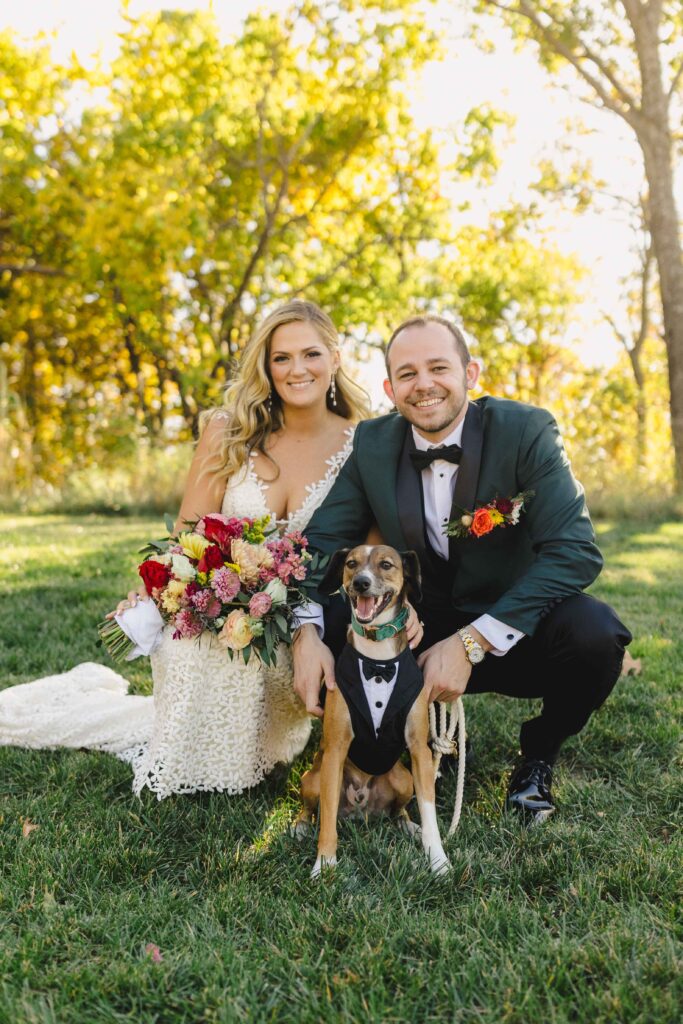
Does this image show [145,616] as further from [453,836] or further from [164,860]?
[453,836]

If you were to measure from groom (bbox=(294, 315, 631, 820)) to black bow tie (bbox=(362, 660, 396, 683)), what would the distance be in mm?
155

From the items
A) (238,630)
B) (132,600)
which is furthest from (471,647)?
(132,600)

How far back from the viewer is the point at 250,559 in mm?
2875

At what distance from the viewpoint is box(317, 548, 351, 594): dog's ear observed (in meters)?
2.80

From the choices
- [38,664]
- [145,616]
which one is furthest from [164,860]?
[38,664]

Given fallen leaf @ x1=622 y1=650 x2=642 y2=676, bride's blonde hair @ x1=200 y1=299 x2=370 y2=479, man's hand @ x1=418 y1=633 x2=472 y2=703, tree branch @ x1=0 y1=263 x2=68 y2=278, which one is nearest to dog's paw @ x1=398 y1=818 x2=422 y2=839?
man's hand @ x1=418 y1=633 x2=472 y2=703

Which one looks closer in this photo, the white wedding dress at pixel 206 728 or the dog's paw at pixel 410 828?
the dog's paw at pixel 410 828

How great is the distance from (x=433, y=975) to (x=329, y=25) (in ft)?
44.6

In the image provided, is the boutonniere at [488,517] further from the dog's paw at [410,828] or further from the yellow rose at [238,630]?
the dog's paw at [410,828]

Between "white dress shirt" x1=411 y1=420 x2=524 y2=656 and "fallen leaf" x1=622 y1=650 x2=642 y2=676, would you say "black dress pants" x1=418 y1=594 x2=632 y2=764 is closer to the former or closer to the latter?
"white dress shirt" x1=411 y1=420 x2=524 y2=656

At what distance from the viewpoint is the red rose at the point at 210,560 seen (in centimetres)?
291

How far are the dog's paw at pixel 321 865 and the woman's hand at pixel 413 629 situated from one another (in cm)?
73

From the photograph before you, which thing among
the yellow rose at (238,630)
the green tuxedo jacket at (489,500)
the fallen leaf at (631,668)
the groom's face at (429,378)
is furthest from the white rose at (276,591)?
the fallen leaf at (631,668)

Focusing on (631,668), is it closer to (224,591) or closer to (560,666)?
(560,666)
